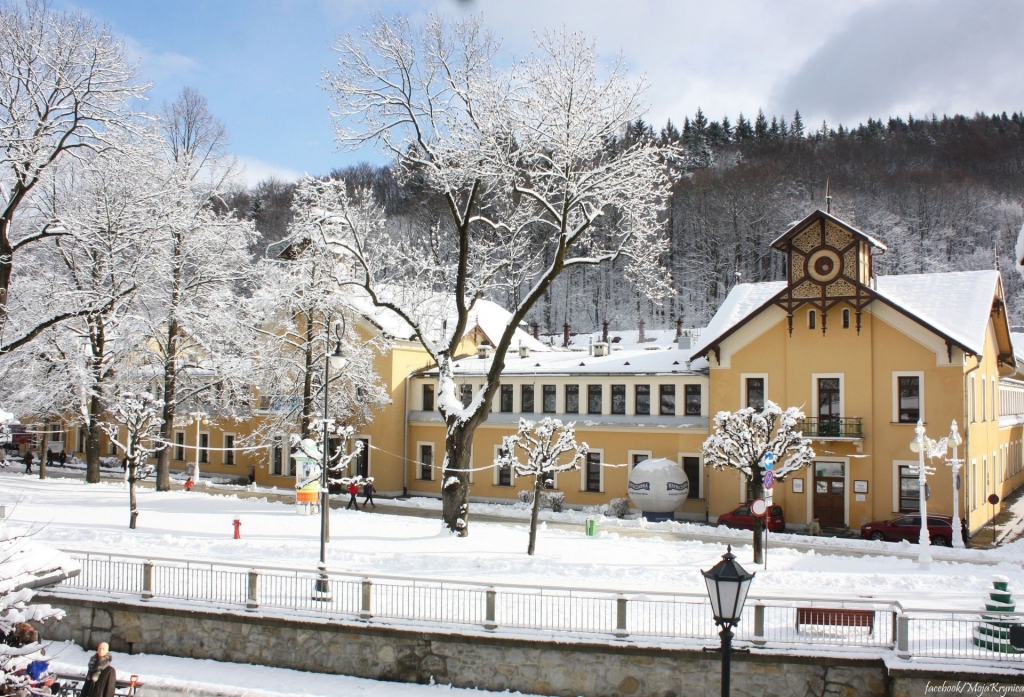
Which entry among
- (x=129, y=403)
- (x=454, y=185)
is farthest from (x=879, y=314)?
(x=129, y=403)

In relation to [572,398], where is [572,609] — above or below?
below

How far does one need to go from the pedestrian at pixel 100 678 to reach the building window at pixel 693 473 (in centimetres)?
2415

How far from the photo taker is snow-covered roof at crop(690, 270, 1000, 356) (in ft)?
89.3

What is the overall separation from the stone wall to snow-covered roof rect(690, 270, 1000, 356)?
18.2 meters

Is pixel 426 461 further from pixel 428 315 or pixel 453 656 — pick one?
pixel 453 656

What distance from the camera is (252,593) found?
15.2 metres

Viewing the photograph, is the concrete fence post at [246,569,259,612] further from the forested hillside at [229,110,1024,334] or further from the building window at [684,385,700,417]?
the forested hillside at [229,110,1024,334]

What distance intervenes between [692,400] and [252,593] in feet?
70.4

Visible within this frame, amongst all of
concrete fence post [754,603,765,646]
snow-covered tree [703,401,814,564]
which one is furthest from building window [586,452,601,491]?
concrete fence post [754,603,765,646]

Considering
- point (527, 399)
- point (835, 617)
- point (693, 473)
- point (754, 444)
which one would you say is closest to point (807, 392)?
point (693, 473)

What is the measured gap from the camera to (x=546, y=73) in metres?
20.7

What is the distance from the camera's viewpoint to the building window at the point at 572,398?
114 ft

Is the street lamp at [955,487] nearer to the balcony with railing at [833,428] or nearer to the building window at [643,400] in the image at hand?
the balcony with railing at [833,428]

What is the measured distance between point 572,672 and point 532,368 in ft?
75.5
